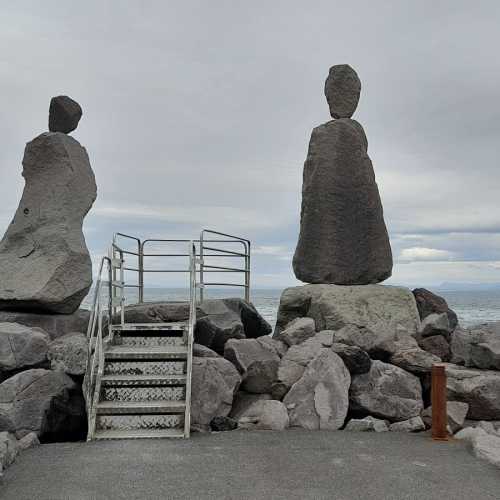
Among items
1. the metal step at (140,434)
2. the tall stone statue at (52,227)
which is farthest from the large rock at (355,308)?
the metal step at (140,434)

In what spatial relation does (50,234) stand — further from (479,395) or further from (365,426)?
(479,395)

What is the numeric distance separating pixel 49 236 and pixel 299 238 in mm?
4285

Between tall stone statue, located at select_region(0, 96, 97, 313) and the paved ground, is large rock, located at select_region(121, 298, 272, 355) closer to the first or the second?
tall stone statue, located at select_region(0, 96, 97, 313)

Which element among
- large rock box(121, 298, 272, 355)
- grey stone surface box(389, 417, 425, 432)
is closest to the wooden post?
grey stone surface box(389, 417, 425, 432)

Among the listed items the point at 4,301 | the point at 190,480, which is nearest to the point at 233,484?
the point at 190,480

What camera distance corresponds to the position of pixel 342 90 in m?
12.2

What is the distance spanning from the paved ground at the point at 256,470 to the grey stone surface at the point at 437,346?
Answer: 100 inches

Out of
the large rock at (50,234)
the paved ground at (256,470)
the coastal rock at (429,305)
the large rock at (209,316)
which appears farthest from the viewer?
the coastal rock at (429,305)

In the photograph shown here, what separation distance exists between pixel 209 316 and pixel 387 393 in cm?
284

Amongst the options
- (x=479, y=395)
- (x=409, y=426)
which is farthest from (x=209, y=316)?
(x=479, y=395)

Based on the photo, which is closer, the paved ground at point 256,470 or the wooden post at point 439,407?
the paved ground at point 256,470

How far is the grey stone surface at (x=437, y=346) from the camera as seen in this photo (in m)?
10.1

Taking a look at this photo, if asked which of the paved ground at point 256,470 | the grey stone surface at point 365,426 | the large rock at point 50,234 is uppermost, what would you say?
the large rock at point 50,234

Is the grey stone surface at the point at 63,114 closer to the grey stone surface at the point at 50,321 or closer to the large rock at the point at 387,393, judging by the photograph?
the grey stone surface at the point at 50,321
